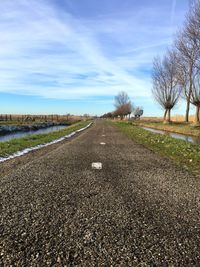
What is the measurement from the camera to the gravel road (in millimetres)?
3008

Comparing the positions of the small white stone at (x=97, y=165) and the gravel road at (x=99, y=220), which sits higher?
the gravel road at (x=99, y=220)

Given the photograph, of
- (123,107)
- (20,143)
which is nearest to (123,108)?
(123,107)

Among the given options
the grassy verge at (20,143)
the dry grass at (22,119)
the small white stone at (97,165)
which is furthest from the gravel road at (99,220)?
the dry grass at (22,119)

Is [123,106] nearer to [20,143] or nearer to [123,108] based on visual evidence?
[123,108]

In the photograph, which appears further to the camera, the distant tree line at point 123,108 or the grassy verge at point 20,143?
the distant tree line at point 123,108

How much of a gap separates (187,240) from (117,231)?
952mm

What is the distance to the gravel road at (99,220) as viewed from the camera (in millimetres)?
3008

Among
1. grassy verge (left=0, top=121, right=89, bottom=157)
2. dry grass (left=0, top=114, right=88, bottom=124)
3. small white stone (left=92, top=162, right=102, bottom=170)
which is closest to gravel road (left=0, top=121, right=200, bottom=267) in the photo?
small white stone (left=92, top=162, right=102, bottom=170)

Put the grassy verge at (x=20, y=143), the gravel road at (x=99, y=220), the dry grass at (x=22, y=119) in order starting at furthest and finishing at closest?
the dry grass at (x=22, y=119) < the grassy verge at (x=20, y=143) < the gravel road at (x=99, y=220)

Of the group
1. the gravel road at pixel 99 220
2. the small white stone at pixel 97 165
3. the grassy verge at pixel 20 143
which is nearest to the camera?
the gravel road at pixel 99 220

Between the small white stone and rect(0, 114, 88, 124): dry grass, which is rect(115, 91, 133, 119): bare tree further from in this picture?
the small white stone

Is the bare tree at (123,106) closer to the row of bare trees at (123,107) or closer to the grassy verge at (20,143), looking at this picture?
the row of bare trees at (123,107)

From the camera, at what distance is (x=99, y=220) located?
404 cm

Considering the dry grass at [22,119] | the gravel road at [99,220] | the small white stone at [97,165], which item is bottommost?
the small white stone at [97,165]
